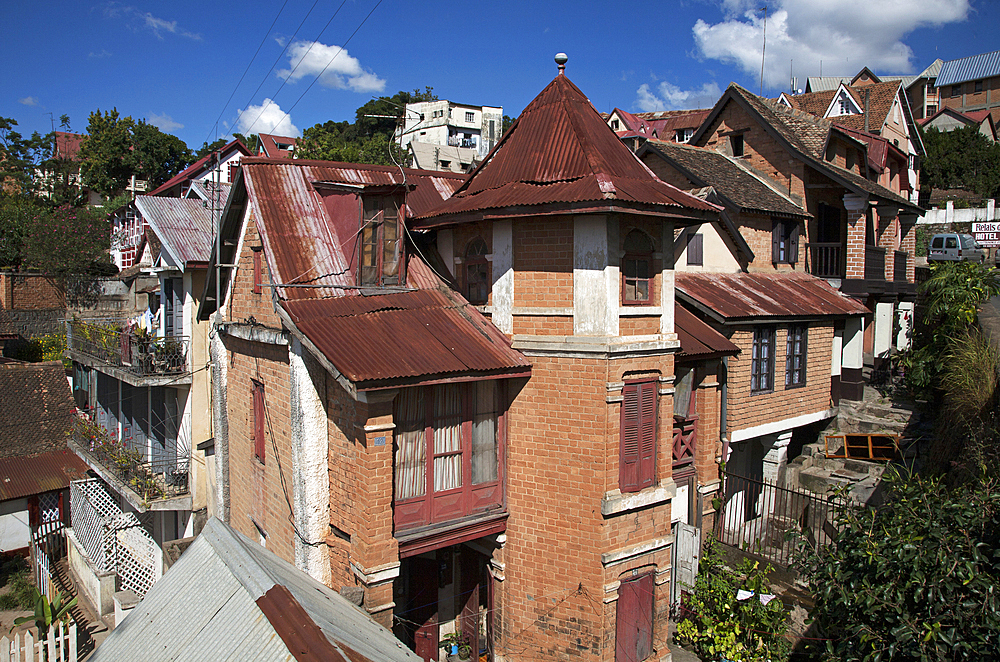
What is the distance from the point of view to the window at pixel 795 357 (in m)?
17.0

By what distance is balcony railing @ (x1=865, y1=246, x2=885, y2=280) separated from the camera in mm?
20203

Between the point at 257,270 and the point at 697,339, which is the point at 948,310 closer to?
the point at 697,339

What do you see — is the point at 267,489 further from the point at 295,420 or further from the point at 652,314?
the point at 652,314

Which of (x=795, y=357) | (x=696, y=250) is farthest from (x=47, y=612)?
(x=795, y=357)

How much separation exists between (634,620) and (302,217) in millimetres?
9240

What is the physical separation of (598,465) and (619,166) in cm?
502

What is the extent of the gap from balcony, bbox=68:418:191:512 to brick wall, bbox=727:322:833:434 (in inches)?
566

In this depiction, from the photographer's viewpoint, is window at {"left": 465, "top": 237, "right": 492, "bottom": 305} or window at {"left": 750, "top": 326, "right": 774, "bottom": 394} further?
window at {"left": 750, "top": 326, "right": 774, "bottom": 394}

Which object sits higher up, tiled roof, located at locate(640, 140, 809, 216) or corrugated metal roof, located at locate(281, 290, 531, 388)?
tiled roof, located at locate(640, 140, 809, 216)

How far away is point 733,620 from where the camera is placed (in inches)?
456

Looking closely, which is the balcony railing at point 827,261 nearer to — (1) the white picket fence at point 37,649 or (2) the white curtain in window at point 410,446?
(2) the white curtain in window at point 410,446

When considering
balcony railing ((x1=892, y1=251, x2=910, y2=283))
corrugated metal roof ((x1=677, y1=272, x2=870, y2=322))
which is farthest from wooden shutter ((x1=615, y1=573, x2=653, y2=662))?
balcony railing ((x1=892, y1=251, x2=910, y2=283))

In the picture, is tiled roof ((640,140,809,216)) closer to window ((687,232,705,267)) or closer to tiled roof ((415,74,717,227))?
window ((687,232,705,267))

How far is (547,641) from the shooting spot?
34.7 ft
